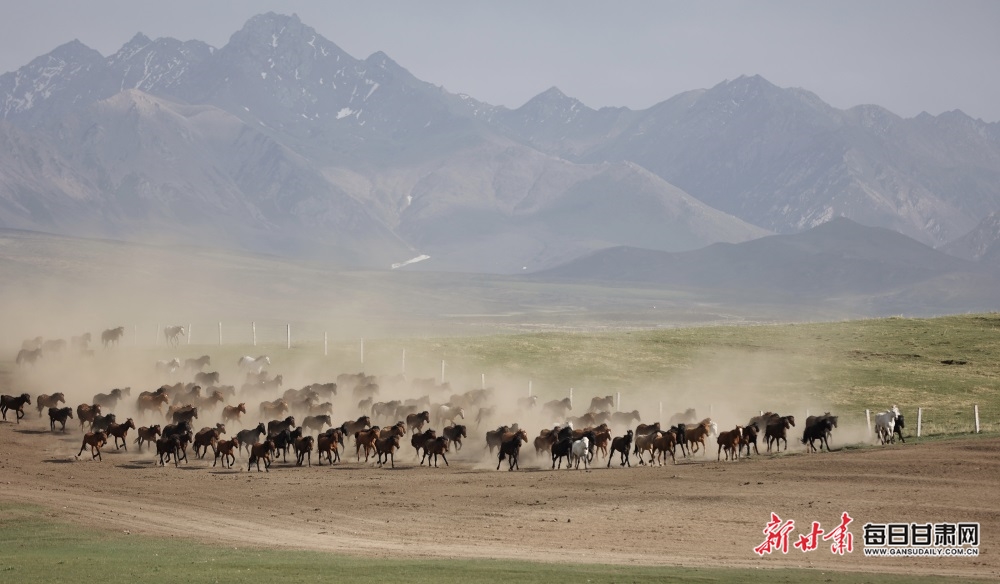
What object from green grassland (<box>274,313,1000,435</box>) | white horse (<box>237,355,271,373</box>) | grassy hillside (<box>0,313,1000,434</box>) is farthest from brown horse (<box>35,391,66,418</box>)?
green grassland (<box>274,313,1000,435</box>)

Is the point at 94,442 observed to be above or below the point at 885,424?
below

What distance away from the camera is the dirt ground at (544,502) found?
1118 inches

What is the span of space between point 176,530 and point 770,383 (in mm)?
40275

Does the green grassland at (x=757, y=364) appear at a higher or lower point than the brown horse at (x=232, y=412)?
higher

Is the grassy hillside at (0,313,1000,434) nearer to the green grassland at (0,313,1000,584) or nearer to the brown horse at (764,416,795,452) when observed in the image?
the green grassland at (0,313,1000,584)

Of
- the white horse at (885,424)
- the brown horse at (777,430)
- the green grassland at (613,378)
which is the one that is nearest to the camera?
the green grassland at (613,378)

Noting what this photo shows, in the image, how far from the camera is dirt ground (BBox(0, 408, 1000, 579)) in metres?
28.4

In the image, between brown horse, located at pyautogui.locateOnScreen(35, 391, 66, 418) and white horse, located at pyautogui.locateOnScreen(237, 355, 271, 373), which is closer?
brown horse, located at pyautogui.locateOnScreen(35, 391, 66, 418)

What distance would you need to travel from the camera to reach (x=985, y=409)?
2112 inches

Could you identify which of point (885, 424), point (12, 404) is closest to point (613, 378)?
point (885, 424)

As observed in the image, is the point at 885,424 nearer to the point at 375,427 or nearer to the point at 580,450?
the point at 580,450

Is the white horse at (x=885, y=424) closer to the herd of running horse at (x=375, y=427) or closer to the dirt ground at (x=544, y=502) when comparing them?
the herd of running horse at (x=375, y=427)

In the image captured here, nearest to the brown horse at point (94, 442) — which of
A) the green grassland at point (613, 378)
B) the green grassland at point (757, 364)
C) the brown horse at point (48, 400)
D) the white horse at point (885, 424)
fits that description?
the brown horse at point (48, 400)

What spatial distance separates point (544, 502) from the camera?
1367 inches
